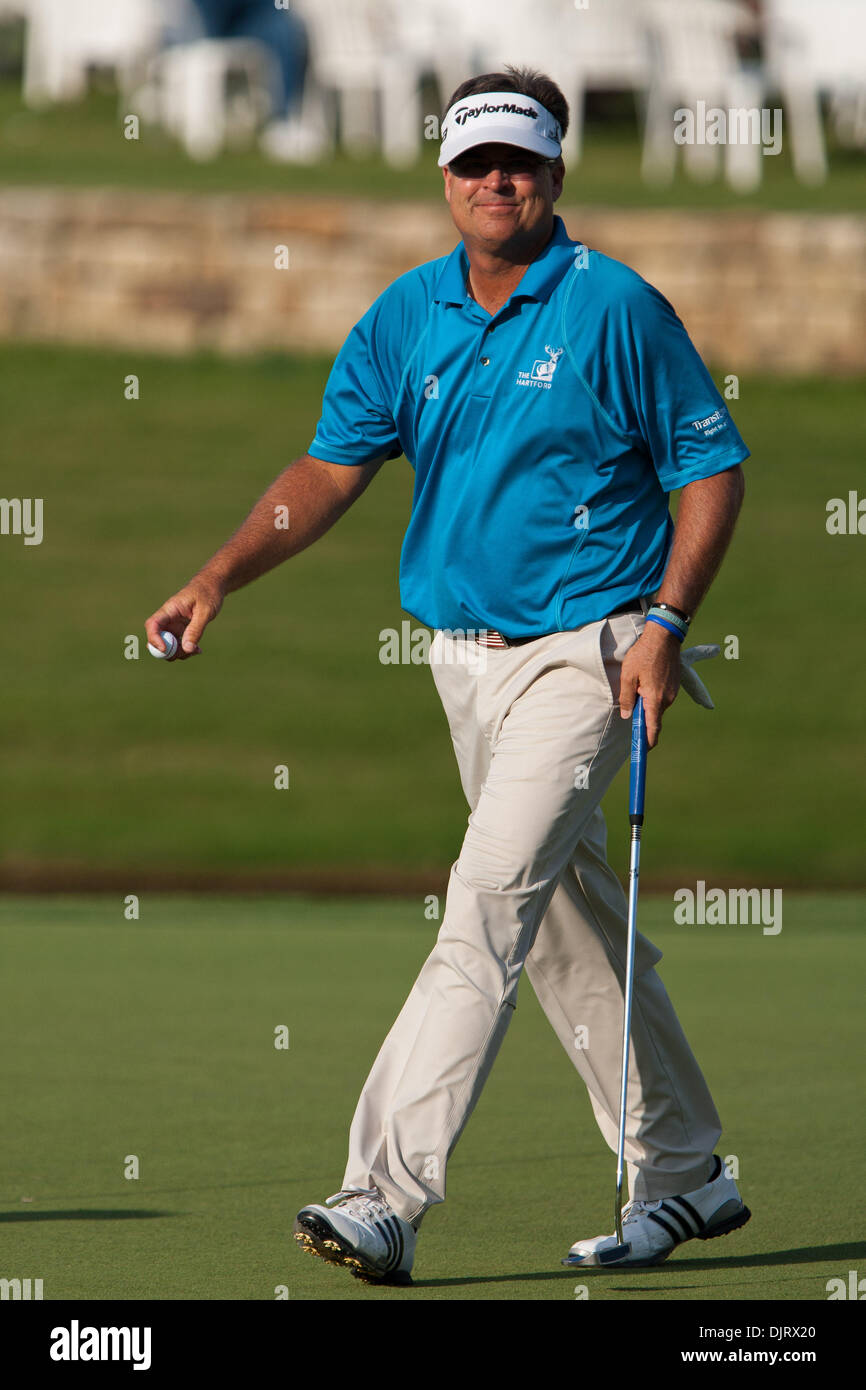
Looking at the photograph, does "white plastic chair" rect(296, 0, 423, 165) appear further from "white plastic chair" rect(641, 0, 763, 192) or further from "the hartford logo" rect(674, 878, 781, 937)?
"the hartford logo" rect(674, 878, 781, 937)

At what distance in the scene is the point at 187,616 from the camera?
4531 mm

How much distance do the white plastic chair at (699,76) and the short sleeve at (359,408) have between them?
15042 millimetres

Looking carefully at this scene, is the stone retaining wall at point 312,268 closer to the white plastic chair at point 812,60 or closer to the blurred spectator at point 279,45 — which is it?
the white plastic chair at point 812,60

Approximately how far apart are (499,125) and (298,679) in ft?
28.0

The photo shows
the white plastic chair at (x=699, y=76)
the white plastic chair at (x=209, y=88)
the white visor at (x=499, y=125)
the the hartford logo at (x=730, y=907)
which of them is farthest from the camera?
the white plastic chair at (x=209, y=88)

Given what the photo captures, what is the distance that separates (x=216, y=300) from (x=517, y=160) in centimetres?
1211

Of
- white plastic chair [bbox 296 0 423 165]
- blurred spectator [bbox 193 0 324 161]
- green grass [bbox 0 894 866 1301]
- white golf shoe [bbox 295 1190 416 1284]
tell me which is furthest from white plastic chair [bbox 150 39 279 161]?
white golf shoe [bbox 295 1190 416 1284]

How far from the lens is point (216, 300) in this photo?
53.5 feet

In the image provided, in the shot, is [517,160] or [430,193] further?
[430,193]

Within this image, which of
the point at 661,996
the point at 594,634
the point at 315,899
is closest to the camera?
the point at 594,634

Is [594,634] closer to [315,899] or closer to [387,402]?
[387,402]

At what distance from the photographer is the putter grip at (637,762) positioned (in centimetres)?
434

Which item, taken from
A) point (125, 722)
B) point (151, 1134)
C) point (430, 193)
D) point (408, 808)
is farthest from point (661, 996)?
point (430, 193)
